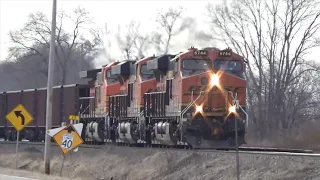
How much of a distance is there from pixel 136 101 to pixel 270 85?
21.6 m

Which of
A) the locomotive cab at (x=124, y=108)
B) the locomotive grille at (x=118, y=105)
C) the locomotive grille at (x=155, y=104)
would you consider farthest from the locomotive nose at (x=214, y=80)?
the locomotive grille at (x=118, y=105)

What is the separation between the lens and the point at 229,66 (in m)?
25.9

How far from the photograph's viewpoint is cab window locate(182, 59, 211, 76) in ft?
82.7

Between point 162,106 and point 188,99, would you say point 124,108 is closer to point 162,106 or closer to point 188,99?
point 162,106

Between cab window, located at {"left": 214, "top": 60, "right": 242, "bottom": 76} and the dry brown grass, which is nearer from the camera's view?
cab window, located at {"left": 214, "top": 60, "right": 242, "bottom": 76}

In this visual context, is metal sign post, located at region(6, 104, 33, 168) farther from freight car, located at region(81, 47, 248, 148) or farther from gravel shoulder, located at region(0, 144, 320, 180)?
freight car, located at region(81, 47, 248, 148)

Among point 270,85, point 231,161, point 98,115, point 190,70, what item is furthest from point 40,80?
point 231,161

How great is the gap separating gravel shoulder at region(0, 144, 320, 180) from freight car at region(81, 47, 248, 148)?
1.59 meters

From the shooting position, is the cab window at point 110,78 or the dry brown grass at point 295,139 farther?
the dry brown grass at point 295,139

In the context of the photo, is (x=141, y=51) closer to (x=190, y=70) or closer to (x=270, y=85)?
(x=270, y=85)

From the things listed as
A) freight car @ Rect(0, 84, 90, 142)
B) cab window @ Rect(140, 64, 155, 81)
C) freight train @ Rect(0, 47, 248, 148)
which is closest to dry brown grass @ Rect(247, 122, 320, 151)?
freight train @ Rect(0, 47, 248, 148)

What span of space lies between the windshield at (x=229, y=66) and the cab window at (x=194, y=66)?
39 cm

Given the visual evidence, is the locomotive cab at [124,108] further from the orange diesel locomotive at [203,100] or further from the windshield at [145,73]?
the orange diesel locomotive at [203,100]

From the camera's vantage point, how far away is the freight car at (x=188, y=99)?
24.5 metres
